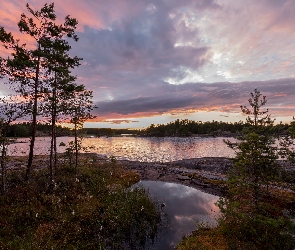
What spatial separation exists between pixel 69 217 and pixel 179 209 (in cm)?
994

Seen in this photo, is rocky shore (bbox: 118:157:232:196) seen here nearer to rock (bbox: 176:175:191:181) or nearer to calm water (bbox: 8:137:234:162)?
rock (bbox: 176:175:191:181)

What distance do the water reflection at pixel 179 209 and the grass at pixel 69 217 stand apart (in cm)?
106

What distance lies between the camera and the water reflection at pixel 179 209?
14.1 m

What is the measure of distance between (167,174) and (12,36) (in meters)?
27.4

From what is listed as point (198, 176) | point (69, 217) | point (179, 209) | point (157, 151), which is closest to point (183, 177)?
point (198, 176)

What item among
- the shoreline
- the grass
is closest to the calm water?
the grass

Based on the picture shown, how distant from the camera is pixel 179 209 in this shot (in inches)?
750

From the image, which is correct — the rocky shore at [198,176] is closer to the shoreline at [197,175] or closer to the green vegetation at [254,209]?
the shoreline at [197,175]

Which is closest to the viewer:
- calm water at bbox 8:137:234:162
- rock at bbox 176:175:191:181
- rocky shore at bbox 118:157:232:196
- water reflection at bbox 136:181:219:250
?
water reflection at bbox 136:181:219:250

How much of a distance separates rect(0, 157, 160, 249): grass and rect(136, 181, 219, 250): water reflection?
106cm

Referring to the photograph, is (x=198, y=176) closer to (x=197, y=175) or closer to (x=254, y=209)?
(x=197, y=175)

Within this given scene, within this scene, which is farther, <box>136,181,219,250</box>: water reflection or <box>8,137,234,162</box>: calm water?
<box>8,137,234,162</box>: calm water

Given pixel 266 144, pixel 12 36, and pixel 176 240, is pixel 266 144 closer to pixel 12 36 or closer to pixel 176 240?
pixel 176 240

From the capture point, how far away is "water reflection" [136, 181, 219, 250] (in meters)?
14.1
